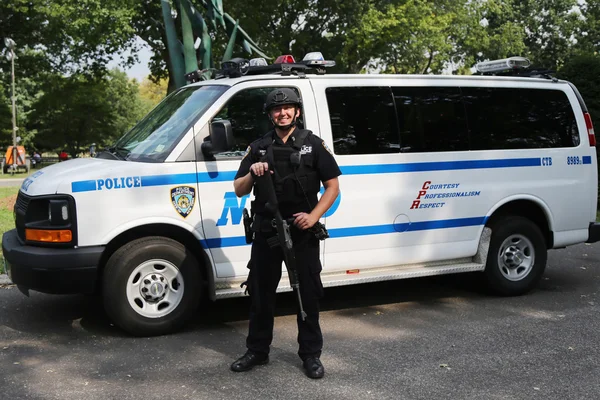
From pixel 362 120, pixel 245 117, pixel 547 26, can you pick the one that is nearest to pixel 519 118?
pixel 362 120

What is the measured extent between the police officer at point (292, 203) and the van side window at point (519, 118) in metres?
2.62

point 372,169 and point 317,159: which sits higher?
point 317,159

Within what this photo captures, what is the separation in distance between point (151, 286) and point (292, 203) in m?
1.57

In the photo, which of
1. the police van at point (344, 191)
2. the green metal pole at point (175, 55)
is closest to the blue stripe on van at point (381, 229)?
the police van at point (344, 191)

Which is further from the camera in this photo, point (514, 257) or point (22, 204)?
point (514, 257)

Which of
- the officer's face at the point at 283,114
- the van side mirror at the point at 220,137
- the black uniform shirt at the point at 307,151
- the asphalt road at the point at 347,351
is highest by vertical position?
the officer's face at the point at 283,114

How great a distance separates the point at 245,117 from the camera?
234 inches

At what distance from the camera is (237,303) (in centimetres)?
695

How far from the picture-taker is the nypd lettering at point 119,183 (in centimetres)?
541

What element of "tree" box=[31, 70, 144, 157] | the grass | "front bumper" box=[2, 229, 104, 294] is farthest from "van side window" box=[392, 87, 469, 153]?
"tree" box=[31, 70, 144, 157]

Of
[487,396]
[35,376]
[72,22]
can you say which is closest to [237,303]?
[35,376]

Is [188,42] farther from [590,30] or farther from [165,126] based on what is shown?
[590,30]

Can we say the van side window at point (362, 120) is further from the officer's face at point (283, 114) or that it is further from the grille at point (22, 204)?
the grille at point (22, 204)

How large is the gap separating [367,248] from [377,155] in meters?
0.84
